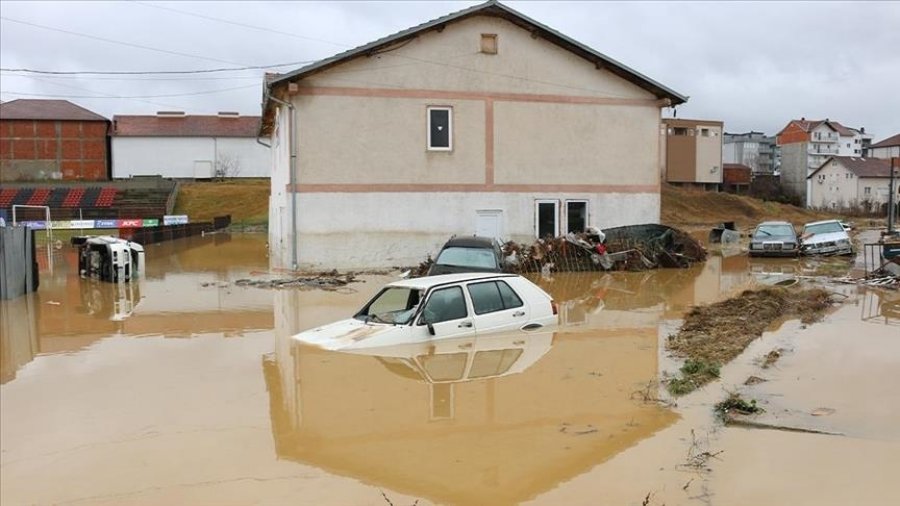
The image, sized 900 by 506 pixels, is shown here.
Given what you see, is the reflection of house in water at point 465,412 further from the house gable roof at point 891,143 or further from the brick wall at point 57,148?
the house gable roof at point 891,143

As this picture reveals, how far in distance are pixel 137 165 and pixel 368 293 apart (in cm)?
5631

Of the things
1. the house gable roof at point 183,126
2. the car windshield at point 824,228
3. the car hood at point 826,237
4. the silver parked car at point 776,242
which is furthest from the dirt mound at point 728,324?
the house gable roof at point 183,126

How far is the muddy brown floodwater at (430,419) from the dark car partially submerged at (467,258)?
10.7 feet

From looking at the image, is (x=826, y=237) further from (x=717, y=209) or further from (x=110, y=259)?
(x=717, y=209)

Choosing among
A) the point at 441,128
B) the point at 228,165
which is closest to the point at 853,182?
the point at 228,165

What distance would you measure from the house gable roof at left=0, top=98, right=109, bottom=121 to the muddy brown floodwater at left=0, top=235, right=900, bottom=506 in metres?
61.4

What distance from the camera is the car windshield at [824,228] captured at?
99.2 feet

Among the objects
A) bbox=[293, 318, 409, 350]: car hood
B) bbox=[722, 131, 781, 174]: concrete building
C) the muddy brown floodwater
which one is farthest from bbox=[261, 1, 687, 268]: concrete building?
bbox=[722, 131, 781, 174]: concrete building

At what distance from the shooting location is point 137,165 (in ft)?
221

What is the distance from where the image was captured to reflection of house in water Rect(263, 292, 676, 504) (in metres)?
6.31

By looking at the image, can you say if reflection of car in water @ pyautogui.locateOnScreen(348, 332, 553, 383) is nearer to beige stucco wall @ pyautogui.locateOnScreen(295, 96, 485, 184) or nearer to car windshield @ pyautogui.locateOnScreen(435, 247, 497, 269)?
car windshield @ pyautogui.locateOnScreen(435, 247, 497, 269)

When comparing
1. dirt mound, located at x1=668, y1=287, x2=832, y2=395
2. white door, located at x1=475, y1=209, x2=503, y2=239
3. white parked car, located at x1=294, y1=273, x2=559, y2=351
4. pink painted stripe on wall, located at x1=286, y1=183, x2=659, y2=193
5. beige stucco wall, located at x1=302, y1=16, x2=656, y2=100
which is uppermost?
beige stucco wall, located at x1=302, y1=16, x2=656, y2=100

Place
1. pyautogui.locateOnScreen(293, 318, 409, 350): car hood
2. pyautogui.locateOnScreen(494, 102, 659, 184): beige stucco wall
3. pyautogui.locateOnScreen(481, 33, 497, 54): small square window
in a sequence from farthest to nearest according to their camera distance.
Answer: pyautogui.locateOnScreen(494, 102, 659, 184): beige stucco wall → pyautogui.locateOnScreen(481, 33, 497, 54): small square window → pyautogui.locateOnScreen(293, 318, 409, 350): car hood

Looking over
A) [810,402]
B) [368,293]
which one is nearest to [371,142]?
[368,293]
